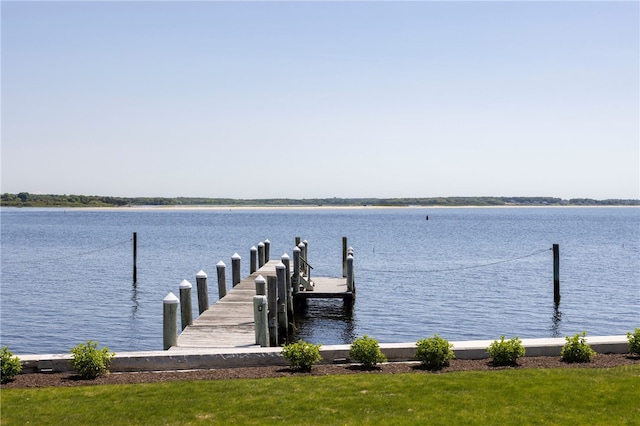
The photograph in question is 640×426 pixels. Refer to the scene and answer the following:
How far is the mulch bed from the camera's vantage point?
10.7 m

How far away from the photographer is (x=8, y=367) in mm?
10727

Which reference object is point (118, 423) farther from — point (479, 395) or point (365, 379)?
point (479, 395)

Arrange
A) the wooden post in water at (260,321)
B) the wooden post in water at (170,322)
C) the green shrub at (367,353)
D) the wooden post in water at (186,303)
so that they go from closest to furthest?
the green shrub at (367,353) → the wooden post in water at (170,322) → the wooden post in water at (260,321) → the wooden post in water at (186,303)

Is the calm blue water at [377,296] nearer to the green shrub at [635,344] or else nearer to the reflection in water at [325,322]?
→ the reflection in water at [325,322]

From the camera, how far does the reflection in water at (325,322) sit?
23.0 m

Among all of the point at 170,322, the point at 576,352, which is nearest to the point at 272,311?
the point at 170,322

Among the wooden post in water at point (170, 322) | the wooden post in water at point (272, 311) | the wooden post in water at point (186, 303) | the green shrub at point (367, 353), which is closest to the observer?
the green shrub at point (367, 353)

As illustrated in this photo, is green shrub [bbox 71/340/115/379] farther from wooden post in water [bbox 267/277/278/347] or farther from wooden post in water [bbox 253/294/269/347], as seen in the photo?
wooden post in water [bbox 267/277/278/347]

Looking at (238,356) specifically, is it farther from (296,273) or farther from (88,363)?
(296,273)

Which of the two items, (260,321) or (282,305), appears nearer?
(260,321)

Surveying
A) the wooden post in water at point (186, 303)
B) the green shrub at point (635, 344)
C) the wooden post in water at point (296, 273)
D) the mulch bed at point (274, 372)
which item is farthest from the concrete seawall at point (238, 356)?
the wooden post in water at point (296, 273)

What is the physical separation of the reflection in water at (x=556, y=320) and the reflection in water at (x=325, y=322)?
6.96 m

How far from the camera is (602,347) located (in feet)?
40.2

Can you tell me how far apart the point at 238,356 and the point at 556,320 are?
17645mm
